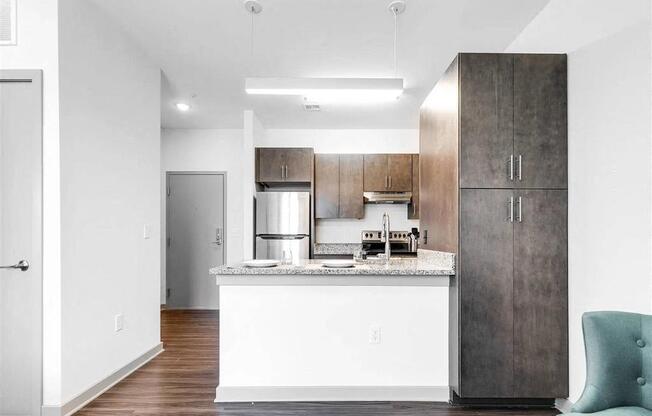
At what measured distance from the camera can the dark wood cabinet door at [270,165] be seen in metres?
5.34

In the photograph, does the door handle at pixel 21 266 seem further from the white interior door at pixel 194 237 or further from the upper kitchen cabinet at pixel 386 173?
the upper kitchen cabinet at pixel 386 173

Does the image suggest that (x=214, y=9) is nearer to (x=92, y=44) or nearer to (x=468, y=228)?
(x=92, y=44)

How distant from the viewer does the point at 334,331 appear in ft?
8.70

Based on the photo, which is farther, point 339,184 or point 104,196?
point 339,184

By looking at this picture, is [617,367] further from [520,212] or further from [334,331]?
[334,331]

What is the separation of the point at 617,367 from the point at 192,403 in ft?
7.97

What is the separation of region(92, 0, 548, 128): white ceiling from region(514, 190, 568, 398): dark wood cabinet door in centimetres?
140

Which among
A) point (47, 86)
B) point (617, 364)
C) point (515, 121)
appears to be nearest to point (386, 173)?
point (515, 121)

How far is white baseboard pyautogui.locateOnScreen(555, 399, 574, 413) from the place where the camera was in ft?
7.90

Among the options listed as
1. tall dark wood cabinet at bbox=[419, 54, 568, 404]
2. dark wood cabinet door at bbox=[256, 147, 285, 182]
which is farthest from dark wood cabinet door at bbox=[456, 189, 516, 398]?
dark wood cabinet door at bbox=[256, 147, 285, 182]

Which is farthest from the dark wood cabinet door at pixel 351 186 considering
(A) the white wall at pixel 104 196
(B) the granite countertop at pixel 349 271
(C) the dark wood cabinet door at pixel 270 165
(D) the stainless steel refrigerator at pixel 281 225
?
(B) the granite countertop at pixel 349 271

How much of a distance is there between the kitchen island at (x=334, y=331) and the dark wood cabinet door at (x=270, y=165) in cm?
283

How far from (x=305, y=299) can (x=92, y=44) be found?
2328 millimetres

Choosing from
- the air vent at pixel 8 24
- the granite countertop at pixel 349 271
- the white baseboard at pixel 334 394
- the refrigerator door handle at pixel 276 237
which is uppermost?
the air vent at pixel 8 24
